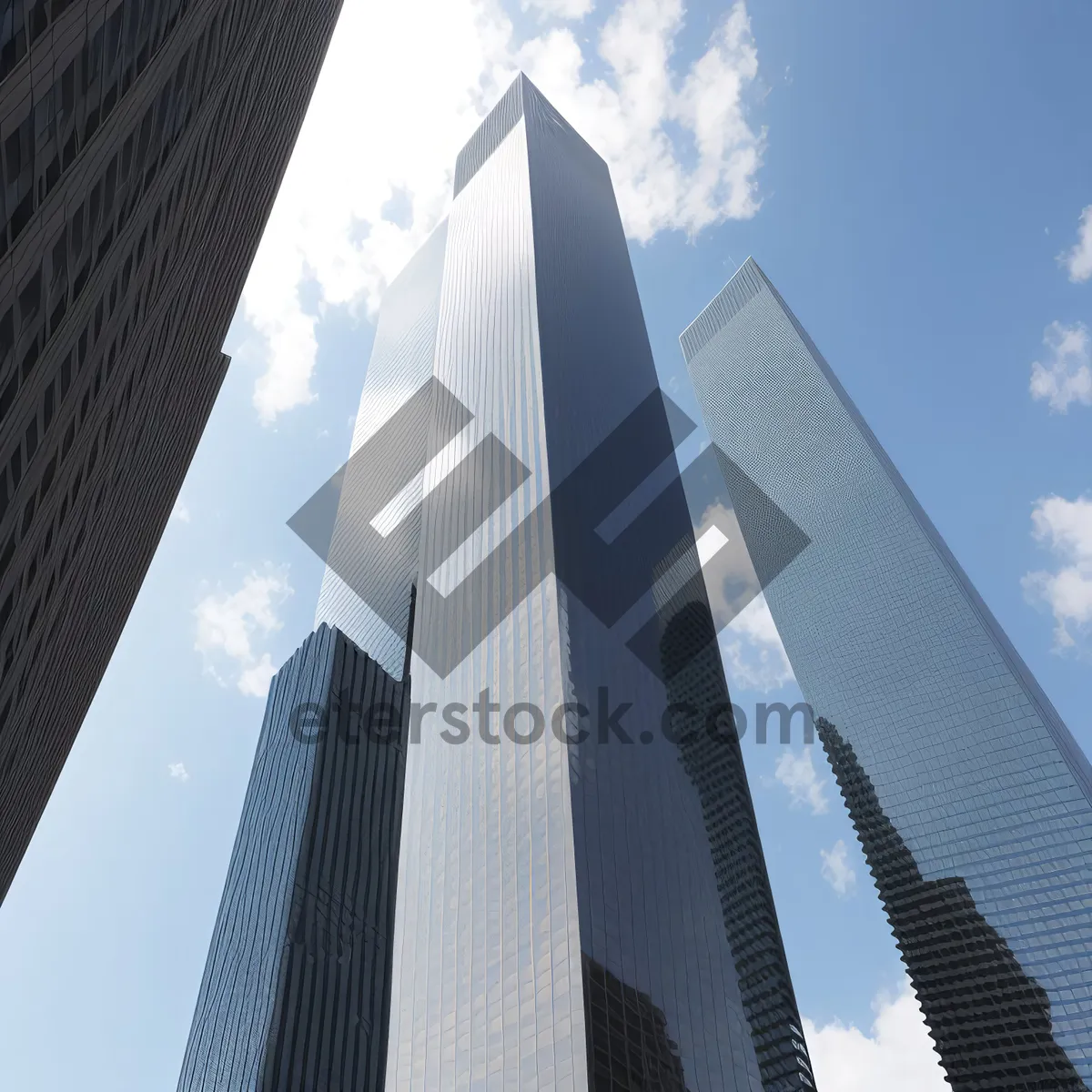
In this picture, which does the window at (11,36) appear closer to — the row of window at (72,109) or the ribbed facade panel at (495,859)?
the row of window at (72,109)

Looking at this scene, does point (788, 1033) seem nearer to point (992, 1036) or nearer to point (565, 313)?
point (992, 1036)

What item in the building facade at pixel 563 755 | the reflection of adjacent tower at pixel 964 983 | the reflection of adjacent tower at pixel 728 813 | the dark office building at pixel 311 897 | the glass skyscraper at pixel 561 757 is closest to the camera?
the building facade at pixel 563 755

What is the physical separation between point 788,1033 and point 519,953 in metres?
37.1

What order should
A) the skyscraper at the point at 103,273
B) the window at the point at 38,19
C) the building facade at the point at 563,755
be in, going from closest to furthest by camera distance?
the window at the point at 38,19 < the skyscraper at the point at 103,273 < the building facade at the point at 563,755

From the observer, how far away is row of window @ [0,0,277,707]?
3334cm

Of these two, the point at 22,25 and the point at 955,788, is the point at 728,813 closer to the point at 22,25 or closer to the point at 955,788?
the point at 955,788

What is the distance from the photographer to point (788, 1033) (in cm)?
8931

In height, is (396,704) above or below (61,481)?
above

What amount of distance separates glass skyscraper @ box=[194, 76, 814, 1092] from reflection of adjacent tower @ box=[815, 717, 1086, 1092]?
56.2 m

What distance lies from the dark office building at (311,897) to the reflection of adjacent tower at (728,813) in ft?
160

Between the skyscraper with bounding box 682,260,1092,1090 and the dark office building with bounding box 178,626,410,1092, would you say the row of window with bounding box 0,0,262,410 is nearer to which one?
the dark office building with bounding box 178,626,410,1092

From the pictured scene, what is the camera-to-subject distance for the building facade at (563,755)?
214ft

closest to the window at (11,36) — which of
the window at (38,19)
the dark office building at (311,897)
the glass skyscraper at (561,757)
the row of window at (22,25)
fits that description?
the row of window at (22,25)

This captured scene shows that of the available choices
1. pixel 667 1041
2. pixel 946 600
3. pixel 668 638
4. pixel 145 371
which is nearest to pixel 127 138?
pixel 145 371
